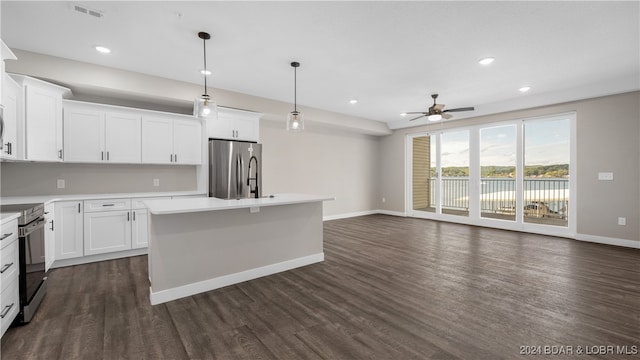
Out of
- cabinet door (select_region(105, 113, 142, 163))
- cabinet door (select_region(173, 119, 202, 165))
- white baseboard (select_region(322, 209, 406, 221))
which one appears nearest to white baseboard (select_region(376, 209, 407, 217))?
white baseboard (select_region(322, 209, 406, 221))

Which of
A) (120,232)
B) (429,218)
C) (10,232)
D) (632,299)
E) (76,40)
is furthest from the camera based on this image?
(429,218)

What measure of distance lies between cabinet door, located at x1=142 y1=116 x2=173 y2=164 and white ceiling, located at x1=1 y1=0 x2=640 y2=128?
2.43 ft

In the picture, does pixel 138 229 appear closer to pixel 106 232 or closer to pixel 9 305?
pixel 106 232

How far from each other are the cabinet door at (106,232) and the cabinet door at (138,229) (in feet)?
0.16

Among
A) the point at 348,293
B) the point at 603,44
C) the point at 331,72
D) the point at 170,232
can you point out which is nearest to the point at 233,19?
the point at 331,72

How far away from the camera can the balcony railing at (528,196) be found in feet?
19.3

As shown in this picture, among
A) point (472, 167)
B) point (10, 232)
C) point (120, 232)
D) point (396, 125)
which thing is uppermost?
point (396, 125)

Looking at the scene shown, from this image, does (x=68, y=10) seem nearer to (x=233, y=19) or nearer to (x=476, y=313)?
(x=233, y=19)

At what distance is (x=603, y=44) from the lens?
3.21 metres

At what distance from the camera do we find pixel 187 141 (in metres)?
4.64

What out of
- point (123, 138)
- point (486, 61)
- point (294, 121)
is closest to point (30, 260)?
point (123, 138)

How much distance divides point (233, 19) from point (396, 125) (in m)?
6.02

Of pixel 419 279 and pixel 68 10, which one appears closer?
pixel 68 10

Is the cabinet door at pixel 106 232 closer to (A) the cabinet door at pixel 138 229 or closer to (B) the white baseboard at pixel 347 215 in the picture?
(A) the cabinet door at pixel 138 229
